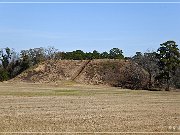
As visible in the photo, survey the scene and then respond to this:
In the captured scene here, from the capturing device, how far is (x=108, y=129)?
14.1 metres

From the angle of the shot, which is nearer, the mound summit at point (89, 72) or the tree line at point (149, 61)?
the tree line at point (149, 61)

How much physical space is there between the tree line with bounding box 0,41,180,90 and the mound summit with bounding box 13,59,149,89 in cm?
206

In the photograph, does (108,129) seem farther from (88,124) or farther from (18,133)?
(18,133)

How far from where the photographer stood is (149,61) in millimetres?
71250

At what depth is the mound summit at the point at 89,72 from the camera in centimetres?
7375

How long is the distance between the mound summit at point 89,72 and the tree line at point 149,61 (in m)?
2.06

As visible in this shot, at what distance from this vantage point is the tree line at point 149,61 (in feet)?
197

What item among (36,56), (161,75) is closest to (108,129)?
(161,75)

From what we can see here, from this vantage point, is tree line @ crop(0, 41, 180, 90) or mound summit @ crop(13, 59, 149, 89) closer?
tree line @ crop(0, 41, 180, 90)

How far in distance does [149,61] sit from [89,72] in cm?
1472

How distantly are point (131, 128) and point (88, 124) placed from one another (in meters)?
1.86

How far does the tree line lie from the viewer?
59906 mm

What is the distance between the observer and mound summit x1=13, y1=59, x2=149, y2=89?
73.8m

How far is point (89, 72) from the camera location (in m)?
81.1
